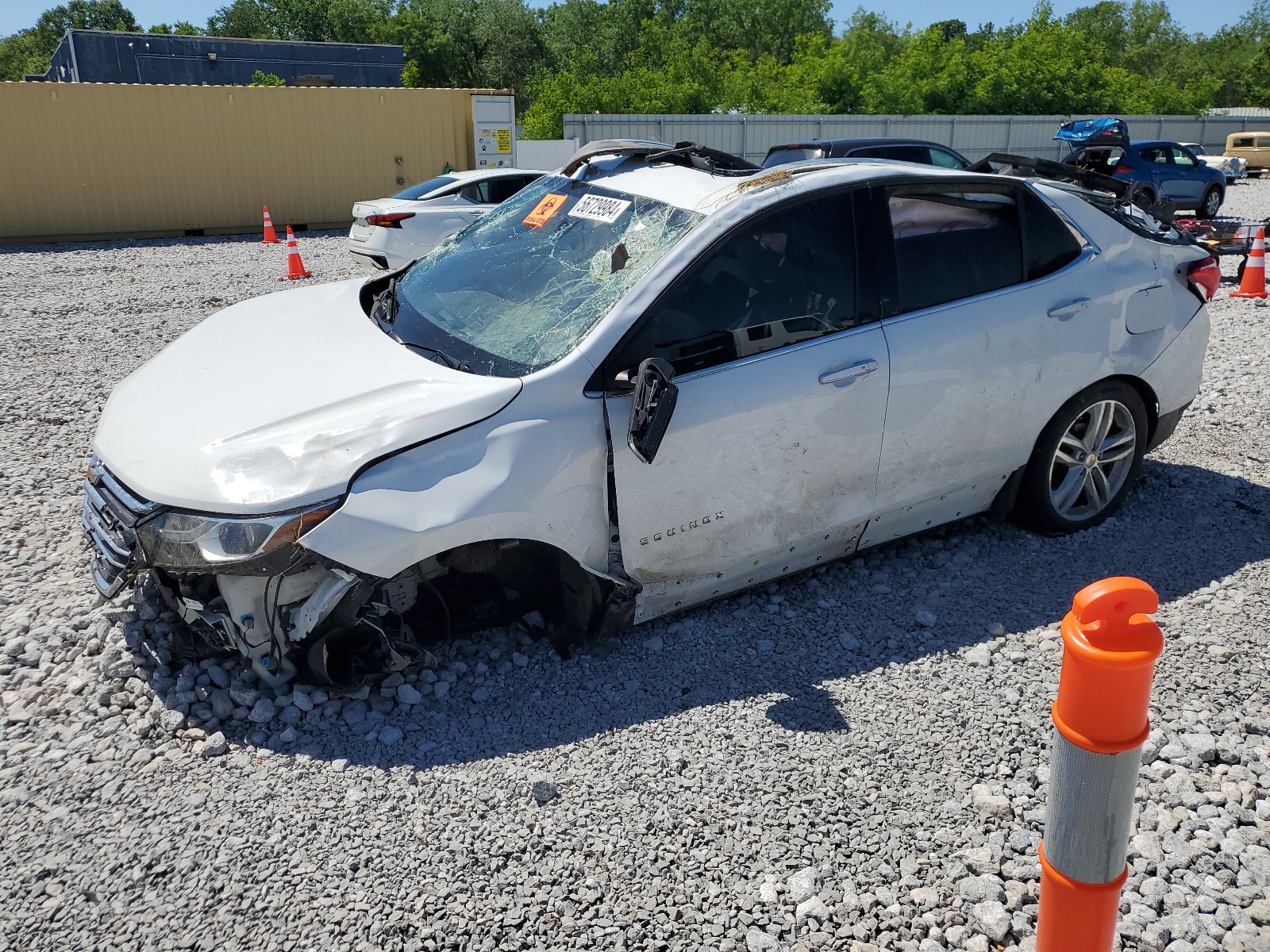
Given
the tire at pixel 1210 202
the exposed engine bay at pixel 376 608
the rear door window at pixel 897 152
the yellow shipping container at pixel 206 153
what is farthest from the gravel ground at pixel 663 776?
the tire at pixel 1210 202

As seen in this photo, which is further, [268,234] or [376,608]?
[268,234]

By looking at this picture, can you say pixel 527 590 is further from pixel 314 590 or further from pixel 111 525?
pixel 111 525

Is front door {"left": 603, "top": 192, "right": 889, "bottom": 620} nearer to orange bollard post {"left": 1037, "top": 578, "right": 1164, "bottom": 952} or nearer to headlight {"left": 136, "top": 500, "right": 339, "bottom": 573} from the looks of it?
headlight {"left": 136, "top": 500, "right": 339, "bottom": 573}

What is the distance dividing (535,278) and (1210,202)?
70.8 ft

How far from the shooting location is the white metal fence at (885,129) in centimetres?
2730

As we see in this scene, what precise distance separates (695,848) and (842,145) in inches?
479

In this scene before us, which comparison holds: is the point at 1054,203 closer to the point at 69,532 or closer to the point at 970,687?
the point at 970,687

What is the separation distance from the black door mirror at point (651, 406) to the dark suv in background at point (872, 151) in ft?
34.0

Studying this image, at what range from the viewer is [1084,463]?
14.7ft

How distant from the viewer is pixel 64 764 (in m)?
3.05

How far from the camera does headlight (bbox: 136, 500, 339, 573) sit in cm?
292

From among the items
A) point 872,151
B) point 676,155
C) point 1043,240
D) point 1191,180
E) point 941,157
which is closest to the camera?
point 676,155

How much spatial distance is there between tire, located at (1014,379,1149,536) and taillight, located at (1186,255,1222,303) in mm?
586

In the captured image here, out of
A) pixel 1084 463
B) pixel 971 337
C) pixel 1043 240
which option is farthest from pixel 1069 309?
pixel 1084 463
